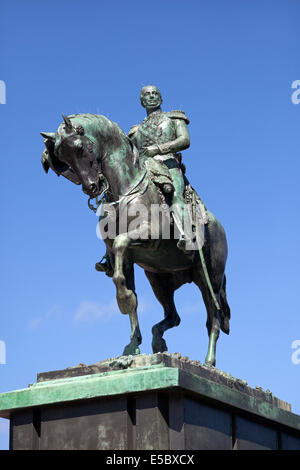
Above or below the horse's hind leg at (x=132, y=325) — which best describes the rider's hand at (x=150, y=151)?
above

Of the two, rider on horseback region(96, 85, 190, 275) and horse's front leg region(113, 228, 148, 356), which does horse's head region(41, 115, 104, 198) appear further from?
rider on horseback region(96, 85, 190, 275)

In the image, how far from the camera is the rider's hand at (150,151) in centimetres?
1373

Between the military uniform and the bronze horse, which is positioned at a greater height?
the military uniform

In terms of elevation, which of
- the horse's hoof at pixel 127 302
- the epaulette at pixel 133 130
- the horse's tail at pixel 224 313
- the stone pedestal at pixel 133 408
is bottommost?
the stone pedestal at pixel 133 408

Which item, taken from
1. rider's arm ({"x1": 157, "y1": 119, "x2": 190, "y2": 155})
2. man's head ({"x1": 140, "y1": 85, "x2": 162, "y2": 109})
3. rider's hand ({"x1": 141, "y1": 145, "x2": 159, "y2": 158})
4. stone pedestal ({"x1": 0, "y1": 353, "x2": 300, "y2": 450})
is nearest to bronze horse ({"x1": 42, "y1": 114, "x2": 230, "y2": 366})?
rider's hand ({"x1": 141, "y1": 145, "x2": 159, "y2": 158})

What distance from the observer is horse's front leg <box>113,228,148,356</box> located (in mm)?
12539

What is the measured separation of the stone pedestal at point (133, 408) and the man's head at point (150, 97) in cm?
394

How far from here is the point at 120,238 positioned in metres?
12.7

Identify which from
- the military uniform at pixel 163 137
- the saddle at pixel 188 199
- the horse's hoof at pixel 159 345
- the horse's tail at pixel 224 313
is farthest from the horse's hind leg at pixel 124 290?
the horse's tail at pixel 224 313

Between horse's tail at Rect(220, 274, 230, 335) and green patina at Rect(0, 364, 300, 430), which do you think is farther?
horse's tail at Rect(220, 274, 230, 335)

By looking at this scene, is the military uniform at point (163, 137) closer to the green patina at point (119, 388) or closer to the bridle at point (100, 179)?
Result: the bridle at point (100, 179)

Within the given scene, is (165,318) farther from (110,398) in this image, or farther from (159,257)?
(110,398)
